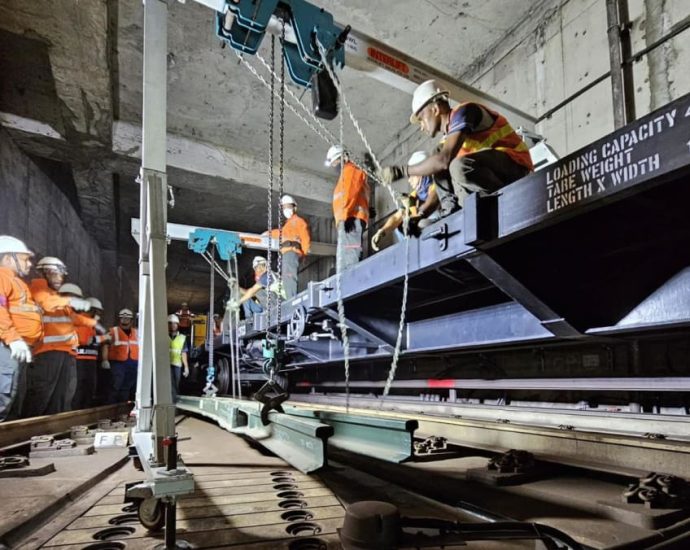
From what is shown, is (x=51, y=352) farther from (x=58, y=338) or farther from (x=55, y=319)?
(x=55, y=319)

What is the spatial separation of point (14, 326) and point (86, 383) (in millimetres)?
5759

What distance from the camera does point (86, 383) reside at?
10.0 m

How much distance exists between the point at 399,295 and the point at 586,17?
3.60 m

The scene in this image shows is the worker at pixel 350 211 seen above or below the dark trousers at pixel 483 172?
above

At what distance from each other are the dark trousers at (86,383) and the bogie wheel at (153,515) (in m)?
9.01

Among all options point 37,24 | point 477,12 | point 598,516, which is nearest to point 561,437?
point 598,516

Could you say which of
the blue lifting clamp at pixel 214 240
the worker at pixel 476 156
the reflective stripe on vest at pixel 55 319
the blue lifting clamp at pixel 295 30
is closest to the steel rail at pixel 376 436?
the worker at pixel 476 156

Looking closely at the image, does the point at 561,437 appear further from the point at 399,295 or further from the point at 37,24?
the point at 37,24

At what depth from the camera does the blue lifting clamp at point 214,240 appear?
8.04 metres

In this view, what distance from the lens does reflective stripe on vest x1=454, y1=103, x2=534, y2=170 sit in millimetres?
2807

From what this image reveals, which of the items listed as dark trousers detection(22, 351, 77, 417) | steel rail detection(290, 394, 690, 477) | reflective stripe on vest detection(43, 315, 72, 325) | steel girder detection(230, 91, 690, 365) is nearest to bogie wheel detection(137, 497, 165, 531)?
steel girder detection(230, 91, 690, 365)

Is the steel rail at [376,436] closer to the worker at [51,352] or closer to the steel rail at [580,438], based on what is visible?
the steel rail at [580,438]

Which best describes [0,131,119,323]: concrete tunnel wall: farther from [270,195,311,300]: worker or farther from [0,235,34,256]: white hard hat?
[270,195,311,300]: worker

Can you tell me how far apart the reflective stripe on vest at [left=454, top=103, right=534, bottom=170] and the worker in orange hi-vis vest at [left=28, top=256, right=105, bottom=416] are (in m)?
5.86
